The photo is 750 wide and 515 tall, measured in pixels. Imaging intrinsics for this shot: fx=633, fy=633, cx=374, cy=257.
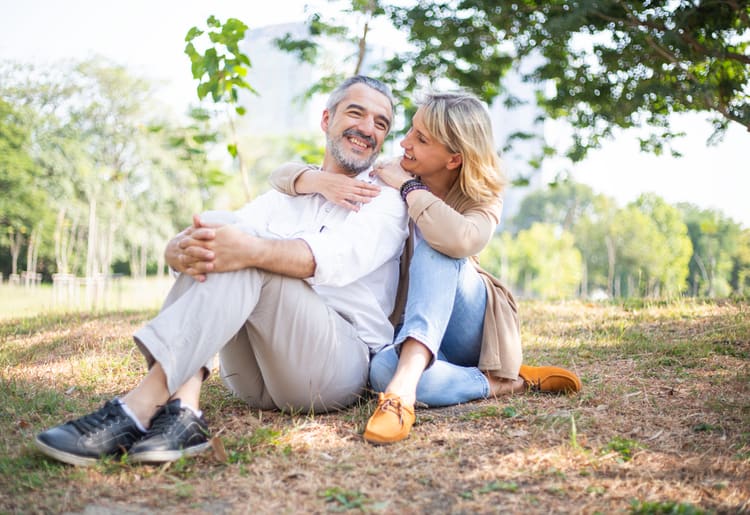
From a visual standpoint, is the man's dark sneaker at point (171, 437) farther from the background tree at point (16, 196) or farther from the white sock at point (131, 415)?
the background tree at point (16, 196)

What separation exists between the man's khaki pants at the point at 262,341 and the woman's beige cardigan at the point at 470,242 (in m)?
0.51

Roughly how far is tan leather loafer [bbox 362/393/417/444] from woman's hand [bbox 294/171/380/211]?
853 millimetres

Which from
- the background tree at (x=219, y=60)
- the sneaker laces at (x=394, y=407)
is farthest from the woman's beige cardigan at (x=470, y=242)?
the background tree at (x=219, y=60)

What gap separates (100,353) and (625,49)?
206 inches

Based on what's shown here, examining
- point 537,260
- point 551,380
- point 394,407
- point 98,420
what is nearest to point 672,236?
point 537,260

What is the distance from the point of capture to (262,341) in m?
2.41

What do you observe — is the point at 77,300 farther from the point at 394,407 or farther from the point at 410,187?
the point at 394,407

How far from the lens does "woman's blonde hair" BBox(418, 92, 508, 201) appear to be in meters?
2.84

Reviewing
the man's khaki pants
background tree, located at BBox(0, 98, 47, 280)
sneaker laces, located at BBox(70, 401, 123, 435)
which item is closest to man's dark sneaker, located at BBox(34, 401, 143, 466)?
sneaker laces, located at BBox(70, 401, 123, 435)

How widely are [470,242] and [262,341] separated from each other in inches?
36.2

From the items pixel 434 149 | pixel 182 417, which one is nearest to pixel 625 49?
pixel 434 149

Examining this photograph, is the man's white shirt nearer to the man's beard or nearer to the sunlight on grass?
the man's beard

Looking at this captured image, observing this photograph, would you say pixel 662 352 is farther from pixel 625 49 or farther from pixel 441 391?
pixel 625 49

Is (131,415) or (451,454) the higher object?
(131,415)
